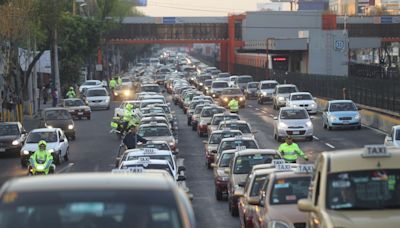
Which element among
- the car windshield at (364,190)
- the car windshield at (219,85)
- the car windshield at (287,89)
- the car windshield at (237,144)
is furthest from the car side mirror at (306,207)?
the car windshield at (219,85)

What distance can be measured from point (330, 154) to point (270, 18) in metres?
129

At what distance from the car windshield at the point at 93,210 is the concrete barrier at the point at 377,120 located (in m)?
38.9

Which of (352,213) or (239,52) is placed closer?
(352,213)

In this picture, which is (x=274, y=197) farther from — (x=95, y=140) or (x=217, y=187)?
(x=95, y=140)

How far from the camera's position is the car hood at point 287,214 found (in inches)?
574

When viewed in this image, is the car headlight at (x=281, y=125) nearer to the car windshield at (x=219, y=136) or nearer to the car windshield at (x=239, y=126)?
the car windshield at (x=239, y=126)

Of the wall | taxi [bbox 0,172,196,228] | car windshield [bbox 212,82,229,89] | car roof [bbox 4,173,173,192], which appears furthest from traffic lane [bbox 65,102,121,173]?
the wall

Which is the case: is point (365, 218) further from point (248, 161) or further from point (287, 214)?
point (248, 161)

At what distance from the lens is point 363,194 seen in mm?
12031

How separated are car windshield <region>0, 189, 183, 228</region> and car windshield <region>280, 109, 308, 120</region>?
37518mm

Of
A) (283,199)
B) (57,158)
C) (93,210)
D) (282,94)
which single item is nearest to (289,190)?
(283,199)

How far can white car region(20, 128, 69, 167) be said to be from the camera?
3666cm

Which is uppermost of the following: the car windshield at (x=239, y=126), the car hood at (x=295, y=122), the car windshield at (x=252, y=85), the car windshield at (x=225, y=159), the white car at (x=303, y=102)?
the car windshield at (x=225, y=159)

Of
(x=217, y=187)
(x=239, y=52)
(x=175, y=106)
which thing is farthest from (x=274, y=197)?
(x=239, y=52)
